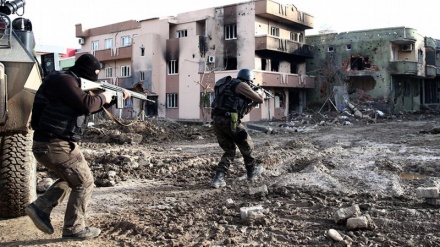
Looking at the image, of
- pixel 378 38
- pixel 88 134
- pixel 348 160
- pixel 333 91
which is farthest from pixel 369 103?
pixel 348 160

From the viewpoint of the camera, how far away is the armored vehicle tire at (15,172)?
4191 millimetres

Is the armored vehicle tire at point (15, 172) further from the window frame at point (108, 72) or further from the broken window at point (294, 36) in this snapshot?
the window frame at point (108, 72)

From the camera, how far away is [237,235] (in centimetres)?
384

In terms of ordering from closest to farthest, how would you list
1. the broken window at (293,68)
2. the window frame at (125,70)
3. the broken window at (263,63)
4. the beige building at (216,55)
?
the beige building at (216,55) < the broken window at (263,63) < the broken window at (293,68) < the window frame at (125,70)

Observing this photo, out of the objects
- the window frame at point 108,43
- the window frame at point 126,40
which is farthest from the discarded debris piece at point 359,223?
the window frame at point 108,43

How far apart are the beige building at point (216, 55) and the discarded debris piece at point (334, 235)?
23.0 metres

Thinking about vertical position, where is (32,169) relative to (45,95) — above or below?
below

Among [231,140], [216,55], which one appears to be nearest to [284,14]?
[216,55]

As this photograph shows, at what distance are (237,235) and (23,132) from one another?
236cm

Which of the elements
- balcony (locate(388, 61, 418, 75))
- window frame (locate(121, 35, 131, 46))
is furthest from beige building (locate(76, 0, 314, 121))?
balcony (locate(388, 61, 418, 75))

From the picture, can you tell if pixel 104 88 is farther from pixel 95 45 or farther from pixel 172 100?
pixel 95 45

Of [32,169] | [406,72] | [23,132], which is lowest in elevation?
[32,169]

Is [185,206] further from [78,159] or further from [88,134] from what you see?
[88,134]

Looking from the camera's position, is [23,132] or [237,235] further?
[23,132]
